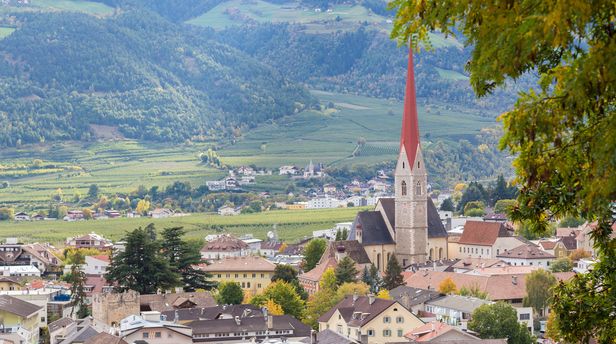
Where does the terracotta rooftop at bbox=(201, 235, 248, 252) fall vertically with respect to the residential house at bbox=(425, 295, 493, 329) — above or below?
below

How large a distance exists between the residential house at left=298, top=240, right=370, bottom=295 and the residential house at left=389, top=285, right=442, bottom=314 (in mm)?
7994

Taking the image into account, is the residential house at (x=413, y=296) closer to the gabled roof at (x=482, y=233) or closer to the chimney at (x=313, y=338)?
the chimney at (x=313, y=338)

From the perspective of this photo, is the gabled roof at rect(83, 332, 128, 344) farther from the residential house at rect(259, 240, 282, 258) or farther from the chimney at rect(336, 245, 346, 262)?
the residential house at rect(259, 240, 282, 258)

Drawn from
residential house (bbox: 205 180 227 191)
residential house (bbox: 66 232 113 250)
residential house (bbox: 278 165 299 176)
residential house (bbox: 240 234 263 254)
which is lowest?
residential house (bbox: 240 234 263 254)

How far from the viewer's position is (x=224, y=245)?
109m

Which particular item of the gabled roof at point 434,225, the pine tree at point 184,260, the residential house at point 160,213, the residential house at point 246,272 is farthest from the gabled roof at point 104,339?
the residential house at point 160,213

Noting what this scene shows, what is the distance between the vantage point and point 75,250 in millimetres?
110312

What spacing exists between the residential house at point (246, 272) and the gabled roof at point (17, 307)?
1780 centimetres

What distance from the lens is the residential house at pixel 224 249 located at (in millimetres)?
105925

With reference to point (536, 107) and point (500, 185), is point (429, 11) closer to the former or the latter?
point (536, 107)

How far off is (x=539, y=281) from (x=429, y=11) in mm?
58283

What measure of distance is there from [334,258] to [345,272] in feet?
25.7

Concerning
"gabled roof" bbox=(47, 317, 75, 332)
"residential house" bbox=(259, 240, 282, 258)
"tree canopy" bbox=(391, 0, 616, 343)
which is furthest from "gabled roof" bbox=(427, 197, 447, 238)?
"tree canopy" bbox=(391, 0, 616, 343)

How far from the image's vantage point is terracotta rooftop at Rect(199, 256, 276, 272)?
84438 mm
